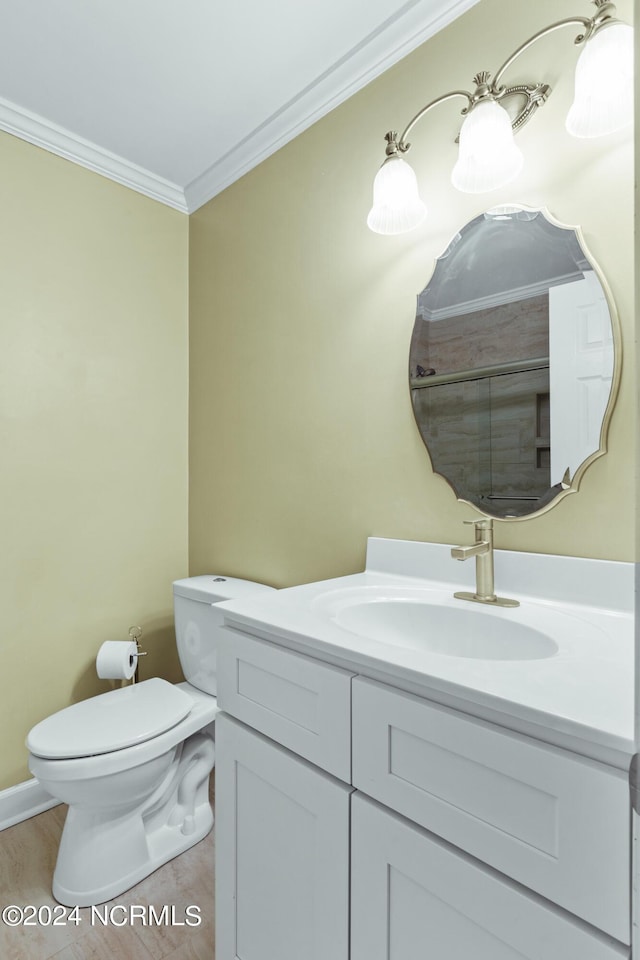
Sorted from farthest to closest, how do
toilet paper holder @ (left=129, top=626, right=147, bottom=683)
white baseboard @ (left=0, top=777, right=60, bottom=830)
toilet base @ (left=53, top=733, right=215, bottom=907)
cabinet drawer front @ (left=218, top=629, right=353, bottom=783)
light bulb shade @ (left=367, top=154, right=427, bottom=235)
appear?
toilet paper holder @ (left=129, top=626, right=147, bottom=683) → white baseboard @ (left=0, top=777, right=60, bottom=830) → toilet base @ (left=53, top=733, right=215, bottom=907) → light bulb shade @ (left=367, top=154, right=427, bottom=235) → cabinet drawer front @ (left=218, top=629, right=353, bottom=783)

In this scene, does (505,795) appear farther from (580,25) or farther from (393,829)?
(580,25)

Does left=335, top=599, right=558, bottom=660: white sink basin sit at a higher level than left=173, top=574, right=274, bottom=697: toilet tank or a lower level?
higher

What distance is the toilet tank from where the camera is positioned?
173 centimetres

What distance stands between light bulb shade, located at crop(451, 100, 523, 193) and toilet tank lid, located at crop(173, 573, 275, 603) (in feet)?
4.06

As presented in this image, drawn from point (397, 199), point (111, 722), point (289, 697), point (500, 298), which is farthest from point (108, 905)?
point (397, 199)

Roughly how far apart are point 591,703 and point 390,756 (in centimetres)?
29

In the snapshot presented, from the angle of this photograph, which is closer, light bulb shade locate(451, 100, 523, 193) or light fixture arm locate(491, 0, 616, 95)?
light fixture arm locate(491, 0, 616, 95)

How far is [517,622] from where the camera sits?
96 centimetres

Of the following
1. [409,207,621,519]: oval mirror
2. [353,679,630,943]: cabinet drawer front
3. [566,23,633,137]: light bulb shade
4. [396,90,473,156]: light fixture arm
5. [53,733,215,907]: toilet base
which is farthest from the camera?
[53,733,215,907]: toilet base

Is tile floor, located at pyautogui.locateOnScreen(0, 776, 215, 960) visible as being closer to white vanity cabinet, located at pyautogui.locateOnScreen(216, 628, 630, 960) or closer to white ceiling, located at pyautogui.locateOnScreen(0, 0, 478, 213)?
white vanity cabinet, located at pyautogui.locateOnScreen(216, 628, 630, 960)

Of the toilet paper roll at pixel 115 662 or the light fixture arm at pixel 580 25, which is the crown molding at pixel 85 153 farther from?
the toilet paper roll at pixel 115 662

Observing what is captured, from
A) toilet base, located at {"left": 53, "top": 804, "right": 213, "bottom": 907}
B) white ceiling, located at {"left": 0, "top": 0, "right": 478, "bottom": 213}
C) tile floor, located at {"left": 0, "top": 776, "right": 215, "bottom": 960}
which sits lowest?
tile floor, located at {"left": 0, "top": 776, "right": 215, "bottom": 960}

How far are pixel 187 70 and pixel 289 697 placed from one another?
175 cm

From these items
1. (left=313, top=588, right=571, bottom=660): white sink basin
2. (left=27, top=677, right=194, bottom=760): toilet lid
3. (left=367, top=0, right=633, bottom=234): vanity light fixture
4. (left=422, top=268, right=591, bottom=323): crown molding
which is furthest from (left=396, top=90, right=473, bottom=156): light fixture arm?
(left=27, top=677, right=194, bottom=760): toilet lid
